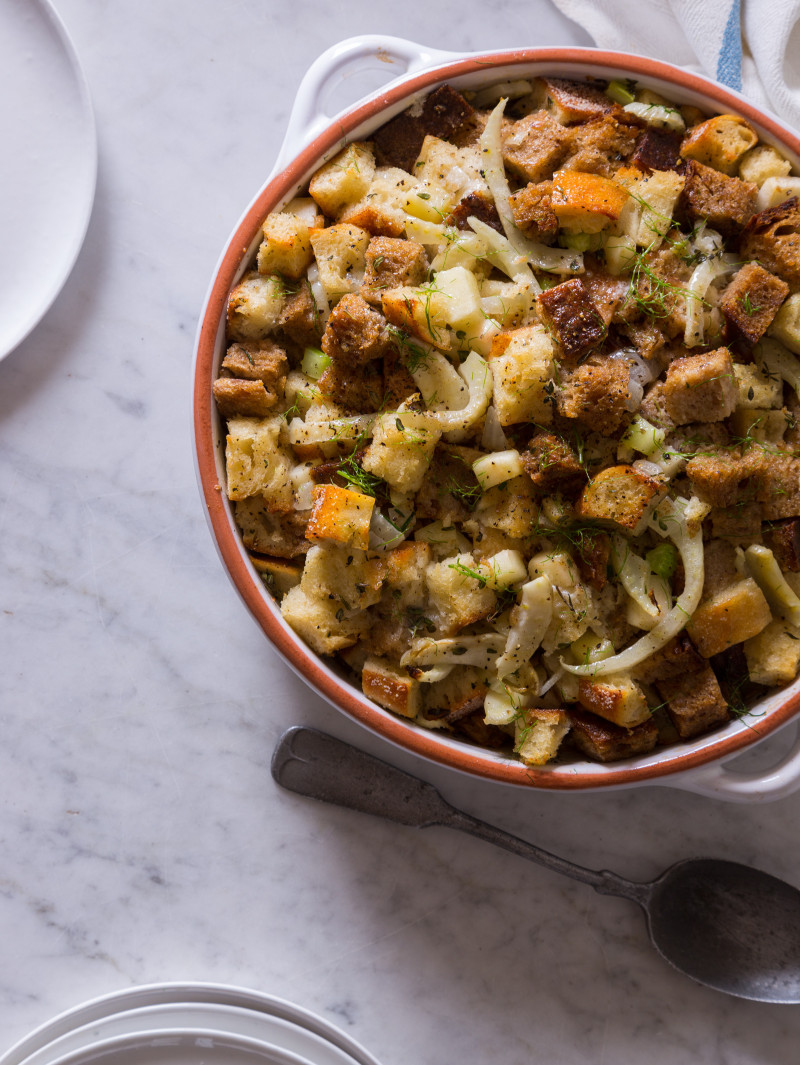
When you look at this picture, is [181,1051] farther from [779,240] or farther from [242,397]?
[779,240]

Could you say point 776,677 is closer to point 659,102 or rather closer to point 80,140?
point 659,102

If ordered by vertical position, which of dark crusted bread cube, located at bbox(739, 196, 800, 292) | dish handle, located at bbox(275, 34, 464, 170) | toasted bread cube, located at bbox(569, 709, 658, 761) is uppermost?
dish handle, located at bbox(275, 34, 464, 170)

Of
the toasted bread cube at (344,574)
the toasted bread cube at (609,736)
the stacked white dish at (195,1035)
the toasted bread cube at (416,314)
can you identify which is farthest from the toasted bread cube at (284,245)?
the stacked white dish at (195,1035)

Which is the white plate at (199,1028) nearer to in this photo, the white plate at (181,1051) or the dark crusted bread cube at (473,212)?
the white plate at (181,1051)

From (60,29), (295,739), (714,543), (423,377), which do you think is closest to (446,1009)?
(295,739)

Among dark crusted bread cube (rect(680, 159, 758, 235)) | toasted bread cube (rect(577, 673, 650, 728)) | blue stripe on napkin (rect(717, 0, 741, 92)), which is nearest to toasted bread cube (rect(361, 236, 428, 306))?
dark crusted bread cube (rect(680, 159, 758, 235))

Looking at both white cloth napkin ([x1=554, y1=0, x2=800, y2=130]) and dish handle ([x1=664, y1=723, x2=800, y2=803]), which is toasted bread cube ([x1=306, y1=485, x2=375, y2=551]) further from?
white cloth napkin ([x1=554, y1=0, x2=800, y2=130])
